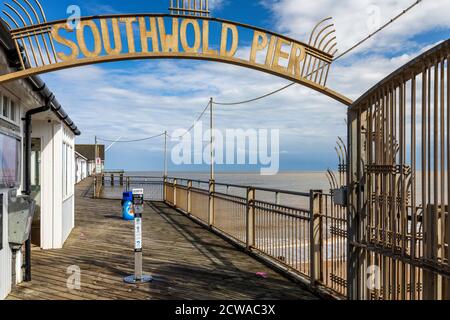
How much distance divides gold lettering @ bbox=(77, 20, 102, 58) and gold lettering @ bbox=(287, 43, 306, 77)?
204 cm

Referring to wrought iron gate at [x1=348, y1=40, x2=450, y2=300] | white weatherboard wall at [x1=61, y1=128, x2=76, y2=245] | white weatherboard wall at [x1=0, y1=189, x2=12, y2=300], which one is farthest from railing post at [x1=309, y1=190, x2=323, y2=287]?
white weatherboard wall at [x1=61, y1=128, x2=76, y2=245]

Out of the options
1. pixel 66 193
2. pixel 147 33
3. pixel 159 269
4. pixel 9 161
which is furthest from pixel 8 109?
pixel 66 193

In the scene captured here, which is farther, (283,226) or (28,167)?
(283,226)

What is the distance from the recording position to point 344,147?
A: 4.46 metres

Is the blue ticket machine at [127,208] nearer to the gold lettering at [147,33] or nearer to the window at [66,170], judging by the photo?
the window at [66,170]

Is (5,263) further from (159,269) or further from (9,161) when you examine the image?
(159,269)

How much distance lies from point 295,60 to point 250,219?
427 centimetres

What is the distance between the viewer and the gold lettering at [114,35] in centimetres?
419

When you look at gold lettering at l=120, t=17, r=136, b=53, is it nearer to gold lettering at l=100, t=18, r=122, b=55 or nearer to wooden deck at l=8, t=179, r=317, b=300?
gold lettering at l=100, t=18, r=122, b=55

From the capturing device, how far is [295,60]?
4.64 metres

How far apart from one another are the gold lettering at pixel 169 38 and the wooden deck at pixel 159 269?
10.1 ft

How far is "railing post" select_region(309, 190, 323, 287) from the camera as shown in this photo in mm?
5676
